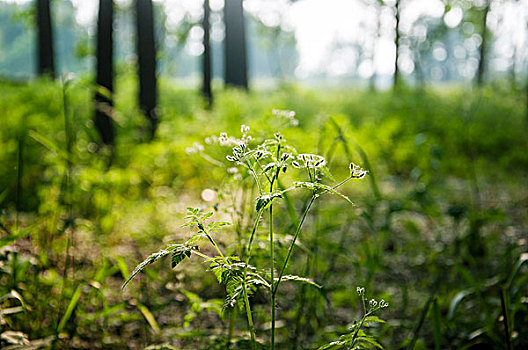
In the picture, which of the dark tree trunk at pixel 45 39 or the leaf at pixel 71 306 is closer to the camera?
the leaf at pixel 71 306

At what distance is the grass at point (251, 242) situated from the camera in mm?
1450

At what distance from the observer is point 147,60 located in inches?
261

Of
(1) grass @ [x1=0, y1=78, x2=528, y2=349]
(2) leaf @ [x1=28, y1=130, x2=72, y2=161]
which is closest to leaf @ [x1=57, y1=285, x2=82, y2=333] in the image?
(1) grass @ [x1=0, y1=78, x2=528, y2=349]

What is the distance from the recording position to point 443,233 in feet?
11.8

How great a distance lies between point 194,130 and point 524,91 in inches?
324

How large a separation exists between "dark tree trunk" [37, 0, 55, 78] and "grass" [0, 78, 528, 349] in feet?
21.7

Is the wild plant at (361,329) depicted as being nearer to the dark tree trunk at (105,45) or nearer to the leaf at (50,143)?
the leaf at (50,143)

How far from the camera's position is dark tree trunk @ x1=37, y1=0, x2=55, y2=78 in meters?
12.2

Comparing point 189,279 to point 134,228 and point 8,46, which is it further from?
point 8,46

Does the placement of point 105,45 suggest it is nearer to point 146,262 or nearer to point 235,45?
point 146,262

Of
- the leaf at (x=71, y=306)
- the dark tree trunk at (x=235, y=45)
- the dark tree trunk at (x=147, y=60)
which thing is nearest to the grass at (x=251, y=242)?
the leaf at (x=71, y=306)

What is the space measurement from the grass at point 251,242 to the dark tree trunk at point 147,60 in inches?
34.0

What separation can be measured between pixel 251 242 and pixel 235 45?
44.1 ft

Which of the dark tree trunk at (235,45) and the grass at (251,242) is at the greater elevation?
the dark tree trunk at (235,45)
